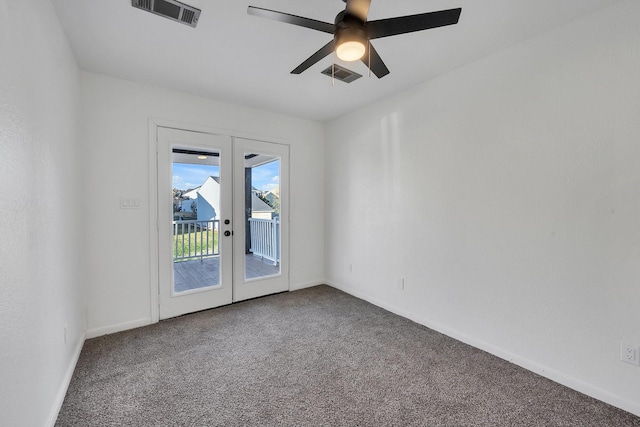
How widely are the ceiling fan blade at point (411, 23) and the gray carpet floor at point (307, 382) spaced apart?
7.32ft

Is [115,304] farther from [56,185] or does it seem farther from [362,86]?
[362,86]

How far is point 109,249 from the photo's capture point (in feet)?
9.53

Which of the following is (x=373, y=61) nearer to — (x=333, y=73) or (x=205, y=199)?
(x=333, y=73)

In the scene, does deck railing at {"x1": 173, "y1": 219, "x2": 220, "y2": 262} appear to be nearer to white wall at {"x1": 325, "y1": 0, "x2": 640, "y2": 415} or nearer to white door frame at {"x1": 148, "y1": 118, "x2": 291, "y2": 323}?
white door frame at {"x1": 148, "y1": 118, "x2": 291, "y2": 323}

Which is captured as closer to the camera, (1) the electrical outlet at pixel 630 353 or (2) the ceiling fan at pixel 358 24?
(2) the ceiling fan at pixel 358 24

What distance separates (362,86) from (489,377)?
2.91 m

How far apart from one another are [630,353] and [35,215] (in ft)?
11.8

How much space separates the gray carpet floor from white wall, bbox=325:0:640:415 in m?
0.31

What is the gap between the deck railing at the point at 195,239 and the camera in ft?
10.9

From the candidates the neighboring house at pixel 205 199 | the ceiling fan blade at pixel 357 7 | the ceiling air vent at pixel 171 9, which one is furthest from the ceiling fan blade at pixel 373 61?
the neighboring house at pixel 205 199

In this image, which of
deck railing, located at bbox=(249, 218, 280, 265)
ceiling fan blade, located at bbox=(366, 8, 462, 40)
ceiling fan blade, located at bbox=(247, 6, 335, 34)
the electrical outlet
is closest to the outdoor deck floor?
deck railing, located at bbox=(249, 218, 280, 265)

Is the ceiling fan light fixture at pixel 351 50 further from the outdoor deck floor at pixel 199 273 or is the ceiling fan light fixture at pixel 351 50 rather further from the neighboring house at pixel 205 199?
the outdoor deck floor at pixel 199 273

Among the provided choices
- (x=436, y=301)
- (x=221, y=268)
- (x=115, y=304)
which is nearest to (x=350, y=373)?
(x=436, y=301)

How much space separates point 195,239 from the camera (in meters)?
3.43
